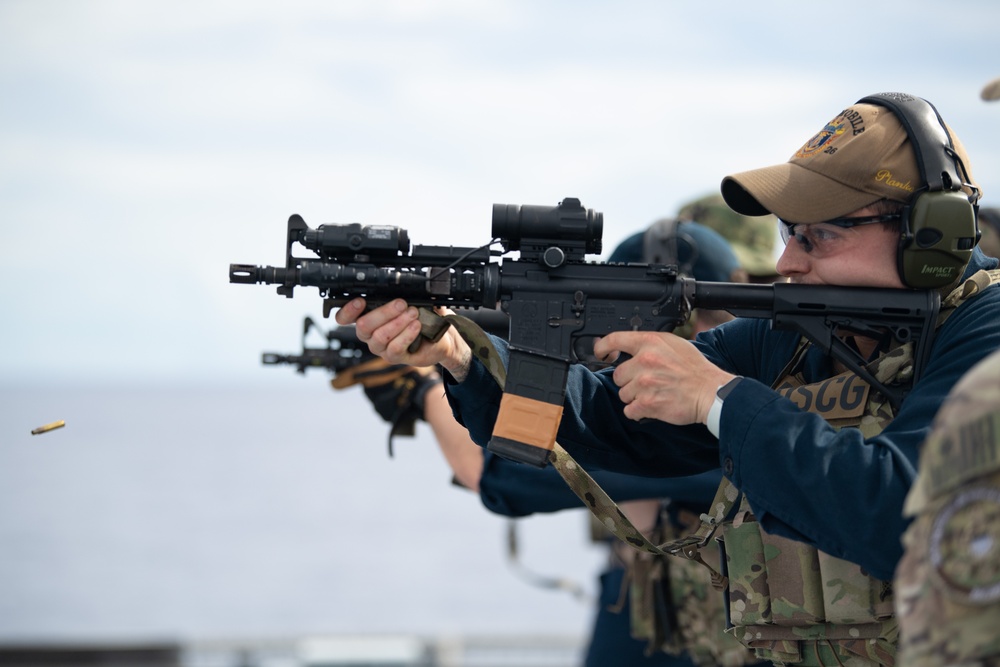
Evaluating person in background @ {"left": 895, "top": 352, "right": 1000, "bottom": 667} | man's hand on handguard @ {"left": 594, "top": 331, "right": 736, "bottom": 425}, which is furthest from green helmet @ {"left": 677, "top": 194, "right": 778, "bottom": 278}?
person in background @ {"left": 895, "top": 352, "right": 1000, "bottom": 667}

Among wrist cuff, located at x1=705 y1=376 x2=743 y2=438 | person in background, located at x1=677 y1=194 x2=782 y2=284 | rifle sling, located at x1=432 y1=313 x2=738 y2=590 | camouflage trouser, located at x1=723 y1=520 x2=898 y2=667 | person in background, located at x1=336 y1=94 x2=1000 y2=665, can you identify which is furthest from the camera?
Result: person in background, located at x1=677 y1=194 x2=782 y2=284

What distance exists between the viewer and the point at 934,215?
10.0ft

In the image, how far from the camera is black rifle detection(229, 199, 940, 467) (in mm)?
3223

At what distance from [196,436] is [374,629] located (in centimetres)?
8486

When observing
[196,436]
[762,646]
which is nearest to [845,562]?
[762,646]

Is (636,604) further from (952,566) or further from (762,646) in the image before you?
(952,566)

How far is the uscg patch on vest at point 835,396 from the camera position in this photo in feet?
10.5

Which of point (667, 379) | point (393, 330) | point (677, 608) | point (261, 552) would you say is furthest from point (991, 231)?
point (261, 552)

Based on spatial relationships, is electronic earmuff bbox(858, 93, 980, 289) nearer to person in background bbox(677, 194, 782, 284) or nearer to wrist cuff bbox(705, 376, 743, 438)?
wrist cuff bbox(705, 376, 743, 438)

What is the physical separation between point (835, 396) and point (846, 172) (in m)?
0.63

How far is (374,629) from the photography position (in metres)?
27.8

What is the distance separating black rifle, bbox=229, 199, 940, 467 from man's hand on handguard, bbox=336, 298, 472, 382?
0.04 m

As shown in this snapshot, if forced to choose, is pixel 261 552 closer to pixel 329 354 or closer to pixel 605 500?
pixel 329 354

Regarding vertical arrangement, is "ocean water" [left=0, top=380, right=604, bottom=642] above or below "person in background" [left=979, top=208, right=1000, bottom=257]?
below
